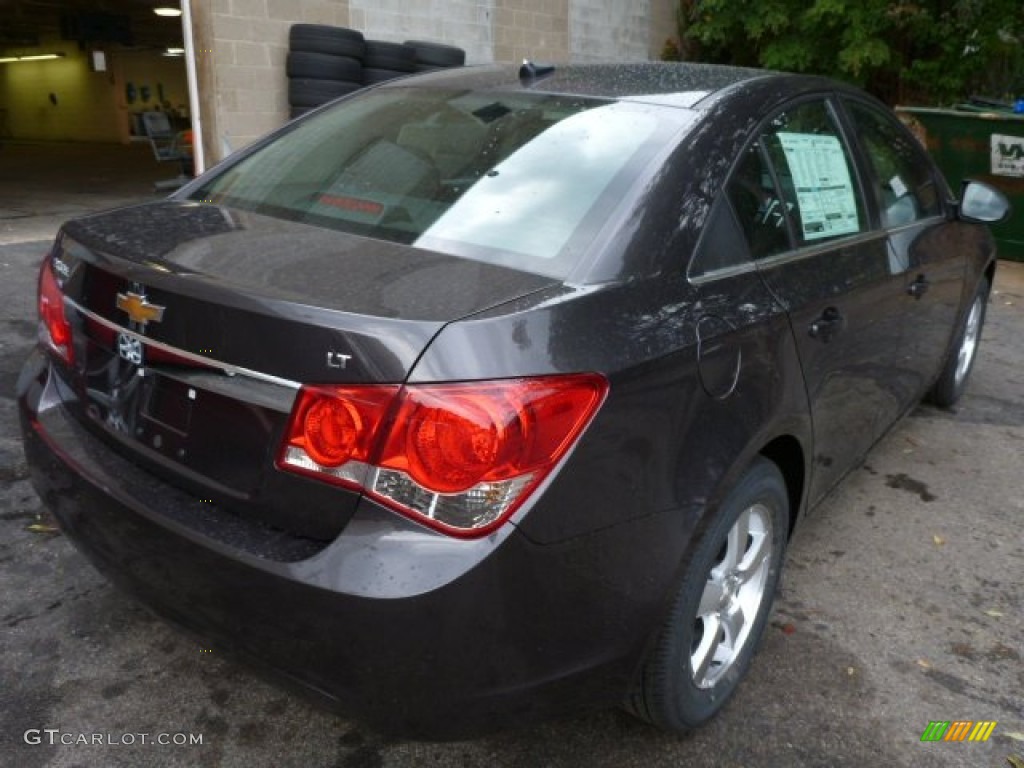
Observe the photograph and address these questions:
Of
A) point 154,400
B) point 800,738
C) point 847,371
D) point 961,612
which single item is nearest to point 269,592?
point 154,400

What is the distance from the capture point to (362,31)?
30.6 feet

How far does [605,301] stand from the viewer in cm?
181

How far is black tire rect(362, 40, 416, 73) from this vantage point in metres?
8.95

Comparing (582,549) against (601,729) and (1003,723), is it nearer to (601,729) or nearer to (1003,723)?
(601,729)

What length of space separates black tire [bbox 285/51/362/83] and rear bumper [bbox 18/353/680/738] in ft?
24.1

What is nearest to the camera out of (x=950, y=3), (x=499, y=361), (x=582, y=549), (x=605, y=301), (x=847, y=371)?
(x=499, y=361)

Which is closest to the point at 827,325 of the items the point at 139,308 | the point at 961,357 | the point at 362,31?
the point at 139,308

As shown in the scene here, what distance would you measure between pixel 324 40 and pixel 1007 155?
6.59 m

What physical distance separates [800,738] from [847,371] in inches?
43.6

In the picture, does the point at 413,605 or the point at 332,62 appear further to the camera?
the point at 332,62

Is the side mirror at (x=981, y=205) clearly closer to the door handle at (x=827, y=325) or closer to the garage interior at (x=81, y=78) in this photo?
the door handle at (x=827, y=325)

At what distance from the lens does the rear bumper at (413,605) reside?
1580 mm

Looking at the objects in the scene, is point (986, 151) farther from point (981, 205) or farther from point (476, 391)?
point (476, 391)

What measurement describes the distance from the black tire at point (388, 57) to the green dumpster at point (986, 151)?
16.7 feet
